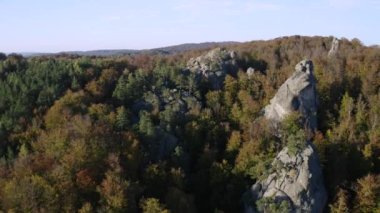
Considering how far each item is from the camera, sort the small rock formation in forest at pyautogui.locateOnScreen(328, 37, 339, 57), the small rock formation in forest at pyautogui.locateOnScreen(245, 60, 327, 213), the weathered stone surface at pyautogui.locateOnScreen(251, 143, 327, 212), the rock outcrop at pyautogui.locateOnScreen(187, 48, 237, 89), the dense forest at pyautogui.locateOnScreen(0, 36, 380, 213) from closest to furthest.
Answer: the dense forest at pyautogui.locateOnScreen(0, 36, 380, 213) < the small rock formation in forest at pyautogui.locateOnScreen(245, 60, 327, 213) < the weathered stone surface at pyautogui.locateOnScreen(251, 143, 327, 212) < the rock outcrop at pyautogui.locateOnScreen(187, 48, 237, 89) < the small rock formation in forest at pyautogui.locateOnScreen(328, 37, 339, 57)

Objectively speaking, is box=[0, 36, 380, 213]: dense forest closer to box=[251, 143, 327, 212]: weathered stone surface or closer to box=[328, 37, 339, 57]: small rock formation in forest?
box=[251, 143, 327, 212]: weathered stone surface

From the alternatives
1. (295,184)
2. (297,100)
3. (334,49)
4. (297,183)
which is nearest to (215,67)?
(297,100)

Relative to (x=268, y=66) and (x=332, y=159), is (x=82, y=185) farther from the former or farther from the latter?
(x=268, y=66)

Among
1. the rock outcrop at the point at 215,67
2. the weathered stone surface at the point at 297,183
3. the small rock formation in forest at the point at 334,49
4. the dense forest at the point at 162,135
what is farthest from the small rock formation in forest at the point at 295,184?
the small rock formation in forest at the point at 334,49

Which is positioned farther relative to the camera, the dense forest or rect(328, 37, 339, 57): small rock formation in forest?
rect(328, 37, 339, 57): small rock formation in forest

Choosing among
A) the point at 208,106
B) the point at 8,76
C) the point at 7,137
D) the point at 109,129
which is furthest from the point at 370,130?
the point at 8,76

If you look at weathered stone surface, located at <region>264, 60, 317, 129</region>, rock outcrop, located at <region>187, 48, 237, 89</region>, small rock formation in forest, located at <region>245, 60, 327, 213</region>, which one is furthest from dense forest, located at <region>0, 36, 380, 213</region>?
weathered stone surface, located at <region>264, 60, 317, 129</region>

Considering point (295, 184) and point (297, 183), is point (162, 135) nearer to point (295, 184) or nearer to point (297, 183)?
point (295, 184)
